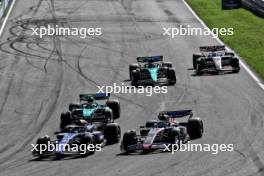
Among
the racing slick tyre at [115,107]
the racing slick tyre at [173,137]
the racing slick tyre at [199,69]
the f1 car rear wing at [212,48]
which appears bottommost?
the racing slick tyre at [199,69]

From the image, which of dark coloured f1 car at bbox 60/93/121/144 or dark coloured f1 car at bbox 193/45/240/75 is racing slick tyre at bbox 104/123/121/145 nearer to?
dark coloured f1 car at bbox 60/93/121/144

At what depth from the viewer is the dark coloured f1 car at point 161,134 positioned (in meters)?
28.5

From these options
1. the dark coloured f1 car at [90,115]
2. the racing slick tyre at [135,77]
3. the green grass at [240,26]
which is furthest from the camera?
the green grass at [240,26]

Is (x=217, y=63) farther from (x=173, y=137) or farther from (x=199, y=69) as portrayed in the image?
(x=173, y=137)

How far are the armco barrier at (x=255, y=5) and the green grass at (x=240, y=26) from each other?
0.40 m

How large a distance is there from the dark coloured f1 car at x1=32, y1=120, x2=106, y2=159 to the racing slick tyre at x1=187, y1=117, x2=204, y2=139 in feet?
9.45

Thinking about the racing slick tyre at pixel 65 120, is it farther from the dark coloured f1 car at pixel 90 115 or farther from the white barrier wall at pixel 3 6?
the white barrier wall at pixel 3 6

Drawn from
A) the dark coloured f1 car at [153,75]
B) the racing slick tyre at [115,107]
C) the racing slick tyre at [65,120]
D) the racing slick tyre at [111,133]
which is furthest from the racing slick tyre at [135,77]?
the racing slick tyre at [111,133]

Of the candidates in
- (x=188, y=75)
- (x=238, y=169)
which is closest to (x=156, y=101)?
(x=188, y=75)

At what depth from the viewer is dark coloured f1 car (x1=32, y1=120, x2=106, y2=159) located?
28.4 metres

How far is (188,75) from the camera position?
43125 millimetres

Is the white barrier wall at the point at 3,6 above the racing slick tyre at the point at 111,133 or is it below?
below

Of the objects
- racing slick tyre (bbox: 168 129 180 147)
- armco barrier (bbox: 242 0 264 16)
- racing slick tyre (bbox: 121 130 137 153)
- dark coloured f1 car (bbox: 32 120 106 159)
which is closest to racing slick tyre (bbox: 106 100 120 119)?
dark coloured f1 car (bbox: 32 120 106 159)

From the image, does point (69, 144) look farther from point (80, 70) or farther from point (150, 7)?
point (150, 7)
